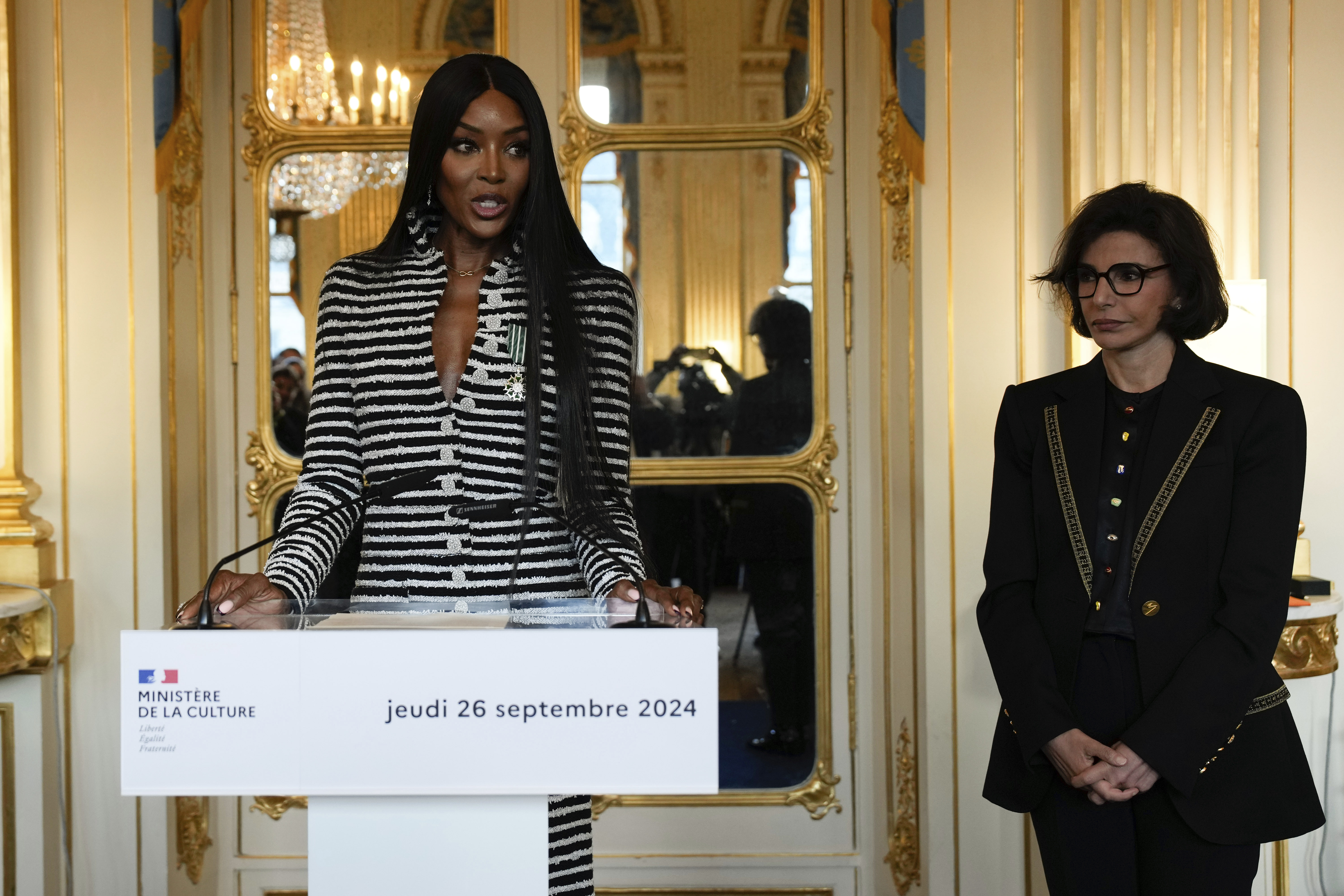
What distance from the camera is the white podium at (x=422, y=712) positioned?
958 millimetres

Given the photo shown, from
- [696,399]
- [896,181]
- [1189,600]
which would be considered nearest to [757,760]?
[696,399]

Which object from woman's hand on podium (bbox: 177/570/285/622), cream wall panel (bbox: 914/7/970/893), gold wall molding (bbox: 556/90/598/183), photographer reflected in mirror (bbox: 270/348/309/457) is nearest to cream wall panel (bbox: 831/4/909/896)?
cream wall panel (bbox: 914/7/970/893)

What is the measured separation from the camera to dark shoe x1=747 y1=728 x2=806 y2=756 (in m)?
3.35

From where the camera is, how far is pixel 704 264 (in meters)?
3.30

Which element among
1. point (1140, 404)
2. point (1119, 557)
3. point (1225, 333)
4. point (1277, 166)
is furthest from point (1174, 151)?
point (1119, 557)

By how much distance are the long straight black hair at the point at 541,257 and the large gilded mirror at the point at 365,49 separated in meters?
1.85

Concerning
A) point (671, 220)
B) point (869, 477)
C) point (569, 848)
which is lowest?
point (569, 848)

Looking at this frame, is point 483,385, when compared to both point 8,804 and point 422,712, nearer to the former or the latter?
point 422,712

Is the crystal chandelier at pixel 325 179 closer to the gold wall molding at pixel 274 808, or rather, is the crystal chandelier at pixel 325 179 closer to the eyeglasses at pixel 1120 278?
the gold wall molding at pixel 274 808

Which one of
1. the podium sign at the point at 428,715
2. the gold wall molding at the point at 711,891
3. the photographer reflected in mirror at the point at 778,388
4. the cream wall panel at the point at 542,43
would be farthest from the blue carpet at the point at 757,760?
the podium sign at the point at 428,715

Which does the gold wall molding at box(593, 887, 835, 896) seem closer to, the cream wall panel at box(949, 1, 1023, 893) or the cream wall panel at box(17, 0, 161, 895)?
the cream wall panel at box(949, 1, 1023, 893)

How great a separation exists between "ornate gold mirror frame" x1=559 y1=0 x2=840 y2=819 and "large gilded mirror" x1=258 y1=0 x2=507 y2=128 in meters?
0.30

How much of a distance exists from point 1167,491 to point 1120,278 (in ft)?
1.09

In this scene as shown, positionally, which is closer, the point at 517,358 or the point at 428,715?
the point at 428,715
